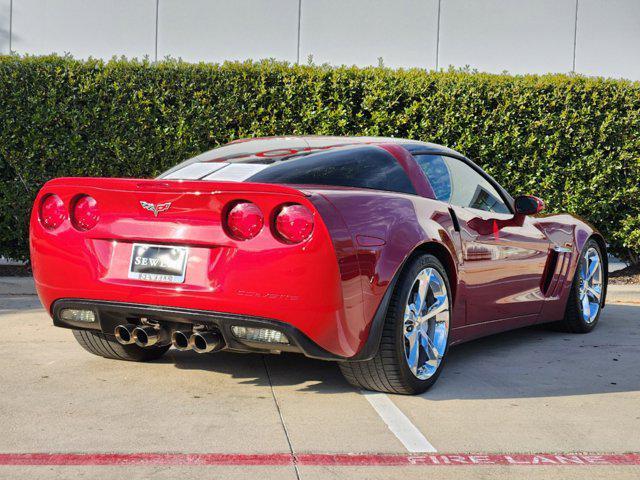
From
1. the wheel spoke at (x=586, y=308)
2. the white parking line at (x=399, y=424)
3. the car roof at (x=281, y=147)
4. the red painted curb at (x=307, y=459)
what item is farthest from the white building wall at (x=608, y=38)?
the red painted curb at (x=307, y=459)

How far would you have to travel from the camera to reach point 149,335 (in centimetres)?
463

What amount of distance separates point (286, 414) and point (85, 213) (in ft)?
4.73

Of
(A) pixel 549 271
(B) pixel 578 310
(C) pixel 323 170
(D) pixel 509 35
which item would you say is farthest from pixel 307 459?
(D) pixel 509 35

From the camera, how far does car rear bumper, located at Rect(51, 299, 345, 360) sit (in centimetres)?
431

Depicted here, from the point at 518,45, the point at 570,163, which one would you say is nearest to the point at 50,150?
the point at 570,163

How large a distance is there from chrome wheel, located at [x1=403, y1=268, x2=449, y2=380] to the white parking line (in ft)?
0.81

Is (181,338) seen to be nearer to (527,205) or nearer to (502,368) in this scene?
(502,368)

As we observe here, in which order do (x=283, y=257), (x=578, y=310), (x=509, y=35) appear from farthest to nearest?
(x=509, y=35)
(x=578, y=310)
(x=283, y=257)

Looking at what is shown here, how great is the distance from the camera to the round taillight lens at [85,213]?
4.72m

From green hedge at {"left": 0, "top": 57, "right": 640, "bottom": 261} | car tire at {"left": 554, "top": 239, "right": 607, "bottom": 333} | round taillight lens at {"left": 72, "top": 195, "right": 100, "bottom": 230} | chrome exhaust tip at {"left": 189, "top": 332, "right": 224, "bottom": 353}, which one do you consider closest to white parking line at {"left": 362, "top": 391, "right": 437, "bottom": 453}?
chrome exhaust tip at {"left": 189, "top": 332, "right": 224, "bottom": 353}

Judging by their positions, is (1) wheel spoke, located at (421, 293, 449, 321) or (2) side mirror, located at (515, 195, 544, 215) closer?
(1) wheel spoke, located at (421, 293, 449, 321)

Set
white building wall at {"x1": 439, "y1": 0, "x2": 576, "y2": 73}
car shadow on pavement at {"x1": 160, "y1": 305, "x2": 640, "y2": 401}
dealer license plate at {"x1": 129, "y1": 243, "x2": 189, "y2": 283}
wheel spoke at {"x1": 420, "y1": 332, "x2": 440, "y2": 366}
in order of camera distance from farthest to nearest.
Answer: white building wall at {"x1": 439, "y1": 0, "x2": 576, "y2": 73} → car shadow on pavement at {"x1": 160, "y1": 305, "x2": 640, "y2": 401} → wheel spoke at {"x1": 420, "y1": 332, "x2": 440, "y2": 366} → dealer license plate at {"x1": 129, "y1": 243, "x2": 189, "y2": 283}

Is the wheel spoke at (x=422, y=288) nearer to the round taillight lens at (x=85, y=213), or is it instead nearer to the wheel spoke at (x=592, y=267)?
the round taillight lens at (x=85, y=213)

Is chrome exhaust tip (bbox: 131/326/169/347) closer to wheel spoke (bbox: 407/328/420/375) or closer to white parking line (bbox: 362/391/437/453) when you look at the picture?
white parking line (bbox: 362/391/437/453)
